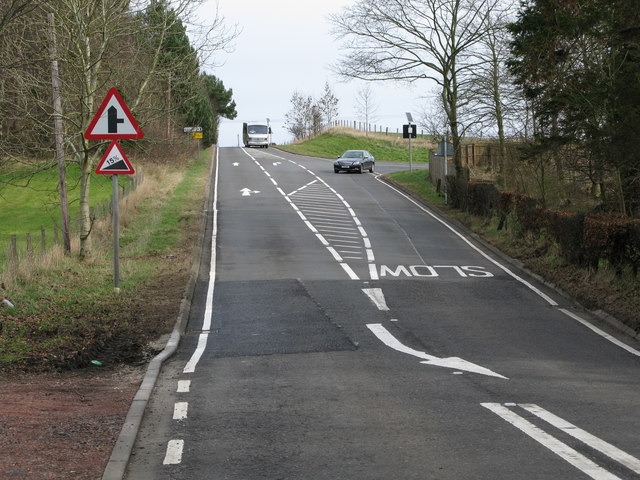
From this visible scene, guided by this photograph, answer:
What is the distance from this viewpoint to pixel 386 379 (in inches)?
370

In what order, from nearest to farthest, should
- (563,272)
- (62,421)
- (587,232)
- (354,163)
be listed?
(62,421) → (587,232) → (563,272) → (354,163)

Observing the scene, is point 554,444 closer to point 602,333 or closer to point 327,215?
point 602,333

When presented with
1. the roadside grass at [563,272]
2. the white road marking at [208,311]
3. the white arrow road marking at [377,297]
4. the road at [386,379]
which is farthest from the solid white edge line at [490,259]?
the white road marking at [208,311]

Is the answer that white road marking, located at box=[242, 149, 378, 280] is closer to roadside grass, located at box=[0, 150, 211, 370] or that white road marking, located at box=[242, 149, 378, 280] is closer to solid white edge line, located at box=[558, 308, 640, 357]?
roadside grass, located at box=[0, 150, 211, 370]

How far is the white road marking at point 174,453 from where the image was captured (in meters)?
6.33

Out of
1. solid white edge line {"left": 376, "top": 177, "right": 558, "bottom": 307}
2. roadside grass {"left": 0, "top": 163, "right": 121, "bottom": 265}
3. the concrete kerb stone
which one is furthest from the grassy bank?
the concrete kerb stone

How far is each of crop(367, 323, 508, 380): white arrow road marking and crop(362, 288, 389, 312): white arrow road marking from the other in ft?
7.92

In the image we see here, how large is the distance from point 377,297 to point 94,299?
538 centimetres

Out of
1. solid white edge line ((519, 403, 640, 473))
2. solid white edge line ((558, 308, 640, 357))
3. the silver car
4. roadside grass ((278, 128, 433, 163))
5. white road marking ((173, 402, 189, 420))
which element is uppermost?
roadside grass ((278, 128, 433, 163))

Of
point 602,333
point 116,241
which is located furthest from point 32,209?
point 602,333

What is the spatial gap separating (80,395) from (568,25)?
14927 millimetres

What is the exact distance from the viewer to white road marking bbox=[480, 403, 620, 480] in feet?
19.1

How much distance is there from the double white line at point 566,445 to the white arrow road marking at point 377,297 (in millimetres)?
7374

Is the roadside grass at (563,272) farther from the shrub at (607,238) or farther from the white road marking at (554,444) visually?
the white road marking at (554,444)
